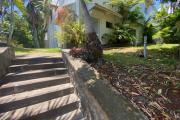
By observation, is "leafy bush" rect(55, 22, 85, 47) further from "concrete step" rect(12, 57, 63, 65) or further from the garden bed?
the garden bed

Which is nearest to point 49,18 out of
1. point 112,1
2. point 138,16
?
point 112,1

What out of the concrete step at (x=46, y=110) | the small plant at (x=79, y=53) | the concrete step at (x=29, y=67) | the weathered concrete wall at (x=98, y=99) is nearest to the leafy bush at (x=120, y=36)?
the small plant at (x=79, y=53)

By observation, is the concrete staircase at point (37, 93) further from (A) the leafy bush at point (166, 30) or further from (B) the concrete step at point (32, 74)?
(A) the leafy bush at point (166, 30)

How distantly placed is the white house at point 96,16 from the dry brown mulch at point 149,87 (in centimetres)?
880

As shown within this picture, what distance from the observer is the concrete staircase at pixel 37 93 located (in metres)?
4.78

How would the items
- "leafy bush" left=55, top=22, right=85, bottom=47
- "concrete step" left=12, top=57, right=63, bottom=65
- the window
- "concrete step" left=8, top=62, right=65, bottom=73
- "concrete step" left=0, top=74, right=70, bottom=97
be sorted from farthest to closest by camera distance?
1. the window
2. "leafy bush" left=55, top=22, right=85, bottom=47
3. "concrete step" left=12, top=57, right=63, bottom=65
4. "concrete step" left=8, top=62, right=65, bottom=73
5. "concrete step" left=0, top=74, right=70, bottom=97

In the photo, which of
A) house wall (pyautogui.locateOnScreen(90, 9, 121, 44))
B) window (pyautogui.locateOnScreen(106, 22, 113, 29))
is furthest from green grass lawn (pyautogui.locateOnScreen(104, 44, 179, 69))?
window (pyautogui.locateOnScreen(106, 22, 113, 29))

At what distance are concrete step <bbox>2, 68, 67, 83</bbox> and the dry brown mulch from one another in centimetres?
123

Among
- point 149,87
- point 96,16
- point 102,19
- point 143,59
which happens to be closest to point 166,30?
point 102,19

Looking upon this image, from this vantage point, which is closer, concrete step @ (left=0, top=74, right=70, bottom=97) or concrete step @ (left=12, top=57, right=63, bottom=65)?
concrete step @ (left=0, top=74, right=70, bottom=97)

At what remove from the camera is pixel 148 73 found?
636 cm

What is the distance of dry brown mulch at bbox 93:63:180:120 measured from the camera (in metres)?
4.22

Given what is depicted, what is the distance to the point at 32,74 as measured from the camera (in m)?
6.07

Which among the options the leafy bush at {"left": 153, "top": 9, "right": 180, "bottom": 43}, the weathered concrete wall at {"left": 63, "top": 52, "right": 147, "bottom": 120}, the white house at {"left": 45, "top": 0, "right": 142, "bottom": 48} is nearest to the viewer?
the weathered concrete wall at {"left": 63, "top": 52, "right": 147, "bottom": 120}
